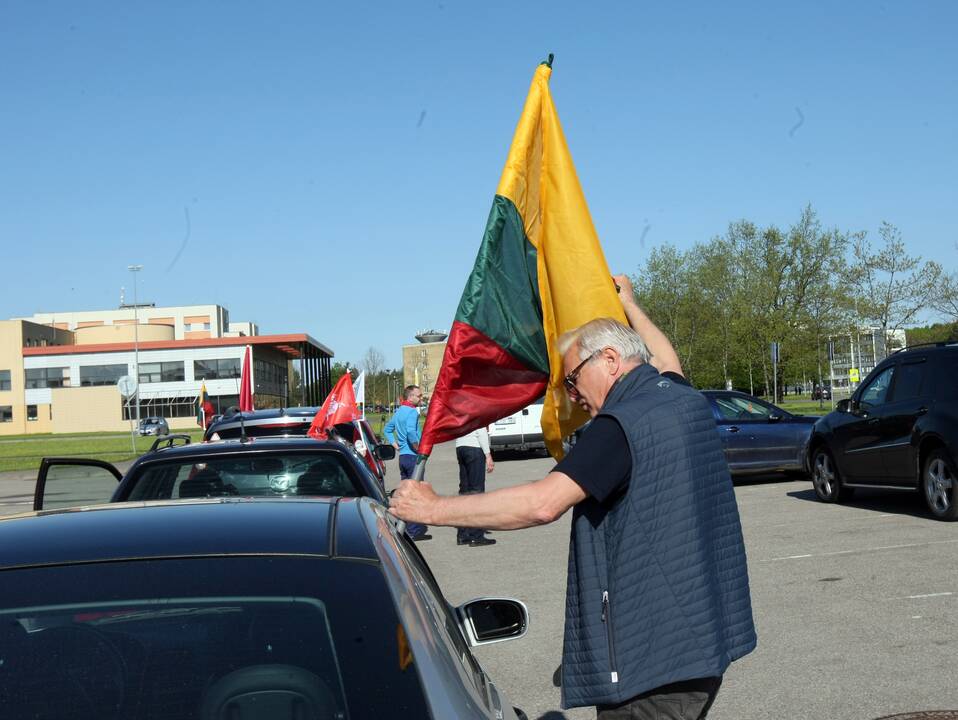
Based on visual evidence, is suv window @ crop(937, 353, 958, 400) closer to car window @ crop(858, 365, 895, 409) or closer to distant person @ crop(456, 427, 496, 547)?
car window @ crop(858, 365, 895, 409)

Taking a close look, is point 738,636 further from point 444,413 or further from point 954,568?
point 954,568

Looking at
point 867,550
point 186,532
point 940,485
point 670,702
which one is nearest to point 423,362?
point 940,485

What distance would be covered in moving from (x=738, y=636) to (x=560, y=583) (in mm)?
6969

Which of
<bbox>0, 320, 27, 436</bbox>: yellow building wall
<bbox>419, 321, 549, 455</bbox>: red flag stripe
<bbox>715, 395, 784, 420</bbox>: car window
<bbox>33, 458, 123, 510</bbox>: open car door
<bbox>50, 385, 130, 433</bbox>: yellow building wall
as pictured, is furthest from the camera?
<bbox>0, 320, 27, 436</bbox>: yellow building wall

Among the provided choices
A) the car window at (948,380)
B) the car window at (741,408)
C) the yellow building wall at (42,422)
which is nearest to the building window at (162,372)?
the yellow building wall at (42,422)

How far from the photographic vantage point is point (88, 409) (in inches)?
4048

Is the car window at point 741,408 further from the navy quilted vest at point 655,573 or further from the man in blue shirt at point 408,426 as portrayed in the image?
the navy quilted vest at point 655,573

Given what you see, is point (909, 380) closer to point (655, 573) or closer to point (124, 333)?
point (655, 573)

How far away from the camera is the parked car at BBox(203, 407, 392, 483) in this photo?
10.1 meters

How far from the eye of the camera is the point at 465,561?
470 inches

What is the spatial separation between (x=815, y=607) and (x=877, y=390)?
6439 mm

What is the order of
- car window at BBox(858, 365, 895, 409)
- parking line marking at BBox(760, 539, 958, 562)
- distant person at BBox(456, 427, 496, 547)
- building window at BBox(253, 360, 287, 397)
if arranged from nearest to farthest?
parking line marking at BBox(760, 539, 958, 562) → distant person at BBox(456, 427, 496, 547) → car window at BBox(858, 365, 895, 409) → building window at BBox(253, 360, 287, 397)

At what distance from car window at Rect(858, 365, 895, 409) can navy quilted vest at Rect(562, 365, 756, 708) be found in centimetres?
1147

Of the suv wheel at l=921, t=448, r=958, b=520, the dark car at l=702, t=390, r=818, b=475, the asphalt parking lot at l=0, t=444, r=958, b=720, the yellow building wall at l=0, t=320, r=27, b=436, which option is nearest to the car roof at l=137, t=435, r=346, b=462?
the asphalt parking lot at l=0, t=444, r=958, b=720
